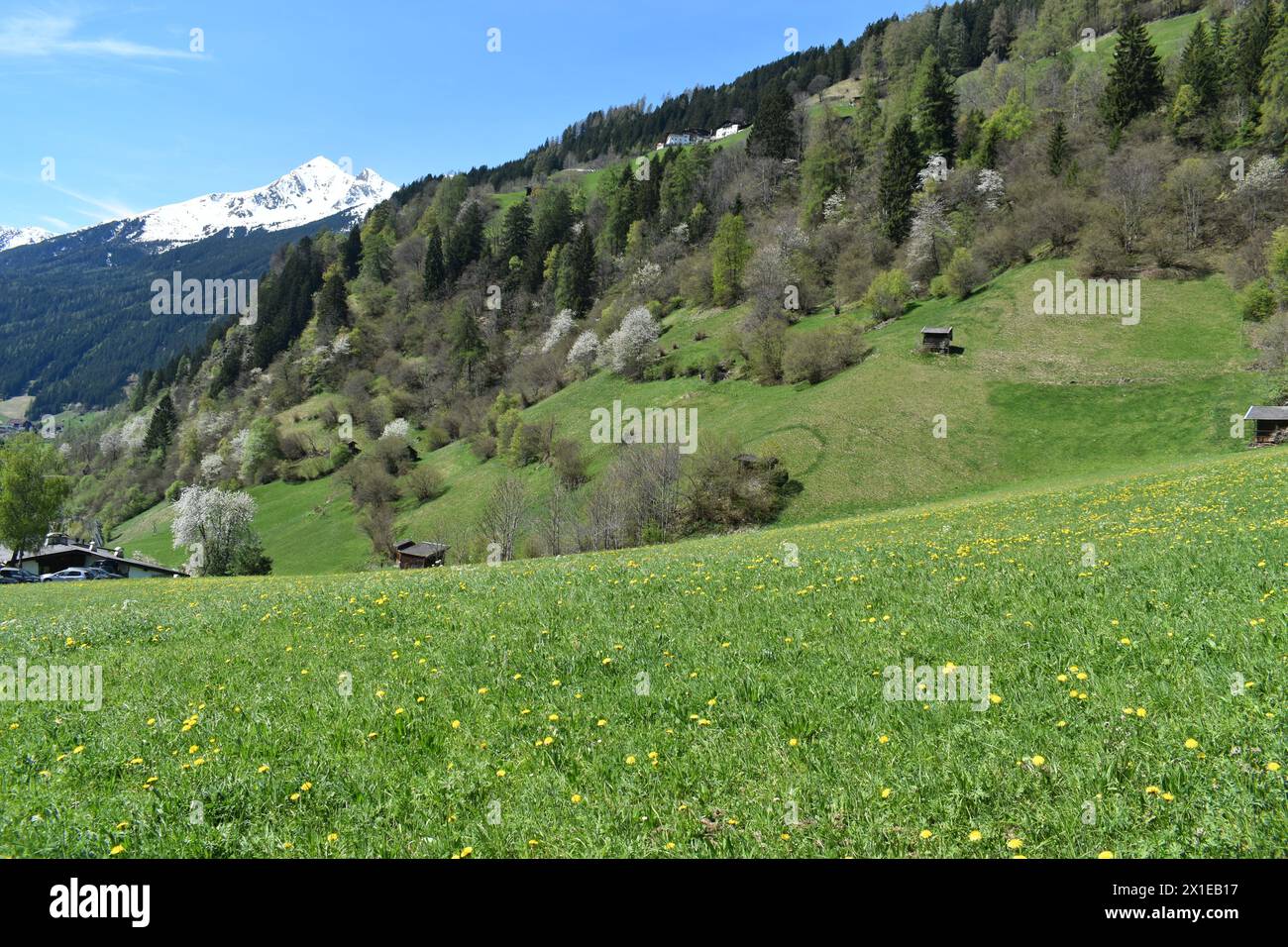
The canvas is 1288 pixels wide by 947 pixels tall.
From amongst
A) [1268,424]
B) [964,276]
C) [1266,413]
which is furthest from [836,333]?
[1268,424]

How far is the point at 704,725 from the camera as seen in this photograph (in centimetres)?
766

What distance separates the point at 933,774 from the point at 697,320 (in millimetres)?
128845

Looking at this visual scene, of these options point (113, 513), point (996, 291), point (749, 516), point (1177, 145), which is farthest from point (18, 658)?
point (113, 513)

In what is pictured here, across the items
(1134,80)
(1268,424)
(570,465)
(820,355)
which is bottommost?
(570,465)

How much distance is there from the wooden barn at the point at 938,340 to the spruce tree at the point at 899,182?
4493 centimetres

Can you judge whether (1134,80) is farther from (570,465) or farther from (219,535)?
(219,535)

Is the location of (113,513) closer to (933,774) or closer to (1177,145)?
(933,774)

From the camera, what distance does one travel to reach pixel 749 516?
68375 mm

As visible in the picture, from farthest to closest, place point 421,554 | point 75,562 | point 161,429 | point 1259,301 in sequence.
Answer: point 161,429, point 75,562, point 421,554, point 1259,301
